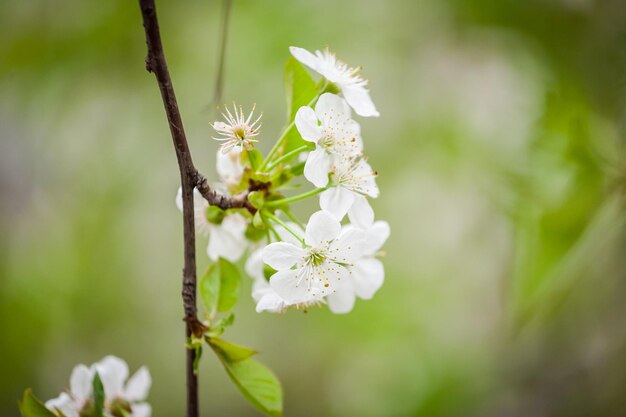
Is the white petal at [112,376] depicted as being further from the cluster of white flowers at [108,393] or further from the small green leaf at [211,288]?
the small green leaf at [211,288]

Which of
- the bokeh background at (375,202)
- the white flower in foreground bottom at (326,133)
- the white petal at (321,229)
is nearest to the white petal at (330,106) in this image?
the white flower in foreground bottom at (326,133)

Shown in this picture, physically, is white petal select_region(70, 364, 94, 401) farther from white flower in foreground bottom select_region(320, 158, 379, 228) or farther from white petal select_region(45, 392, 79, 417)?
white flower in foreground bottom select_region(320, 158, 379, 228)

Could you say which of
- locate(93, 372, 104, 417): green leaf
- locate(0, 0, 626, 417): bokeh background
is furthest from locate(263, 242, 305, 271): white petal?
locate(0, 0, 626, 417): bokeh background

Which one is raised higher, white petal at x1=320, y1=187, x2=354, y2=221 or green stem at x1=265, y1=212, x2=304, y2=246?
white petal at x1=320, y1=187, x2=354, y2=221

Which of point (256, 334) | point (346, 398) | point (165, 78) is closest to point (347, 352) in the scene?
point (346, 398)

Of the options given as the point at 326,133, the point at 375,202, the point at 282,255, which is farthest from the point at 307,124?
the point at 375,202

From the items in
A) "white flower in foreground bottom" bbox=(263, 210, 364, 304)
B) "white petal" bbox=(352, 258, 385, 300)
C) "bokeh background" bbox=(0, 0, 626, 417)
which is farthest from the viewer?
"bokeh background" bbox=(0, 0, 626, 417)

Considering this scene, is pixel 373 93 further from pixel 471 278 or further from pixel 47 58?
pixel 47 58

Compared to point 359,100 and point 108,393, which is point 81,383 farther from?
point 359,100

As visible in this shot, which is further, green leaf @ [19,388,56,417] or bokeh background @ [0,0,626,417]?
bokeh background @ [0,0,626,417]
